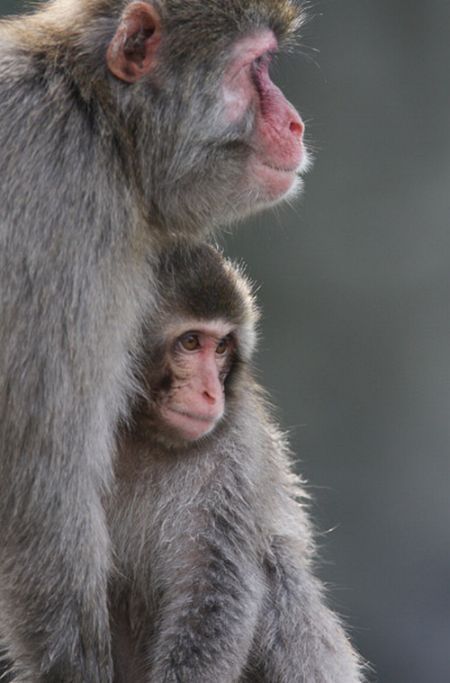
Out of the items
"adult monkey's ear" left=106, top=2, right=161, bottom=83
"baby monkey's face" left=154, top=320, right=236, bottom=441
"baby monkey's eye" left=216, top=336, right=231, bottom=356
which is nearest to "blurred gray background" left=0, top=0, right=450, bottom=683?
"baby monkey's eye" left=216, top=336, right=231, bottom=356

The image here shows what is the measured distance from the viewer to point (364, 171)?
10.7 m

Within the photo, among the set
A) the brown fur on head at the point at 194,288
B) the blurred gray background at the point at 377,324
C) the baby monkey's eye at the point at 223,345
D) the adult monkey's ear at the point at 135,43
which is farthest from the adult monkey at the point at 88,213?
the blurred gray background at the point at 377,324

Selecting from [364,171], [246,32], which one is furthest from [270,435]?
[364,171]

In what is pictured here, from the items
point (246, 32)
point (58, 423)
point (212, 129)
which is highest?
point (246, 32)

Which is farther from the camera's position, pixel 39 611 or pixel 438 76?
pixel 438 76

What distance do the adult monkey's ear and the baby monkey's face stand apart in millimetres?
1028

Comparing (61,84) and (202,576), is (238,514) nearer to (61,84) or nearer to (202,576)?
(202,576)

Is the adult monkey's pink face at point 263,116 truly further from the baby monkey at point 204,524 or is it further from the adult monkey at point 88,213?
the baby monkey at point 204,524

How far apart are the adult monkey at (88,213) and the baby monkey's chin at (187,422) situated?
33 cm

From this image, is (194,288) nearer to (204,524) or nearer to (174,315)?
(174,315)

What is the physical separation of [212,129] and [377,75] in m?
5.44

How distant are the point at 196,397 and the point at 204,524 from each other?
629mm

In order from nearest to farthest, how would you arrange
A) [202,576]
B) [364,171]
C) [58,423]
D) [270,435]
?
1. [58,423]
2. [202,576]
3. [270,435]
4. [364,171]

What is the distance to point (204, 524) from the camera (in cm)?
611
